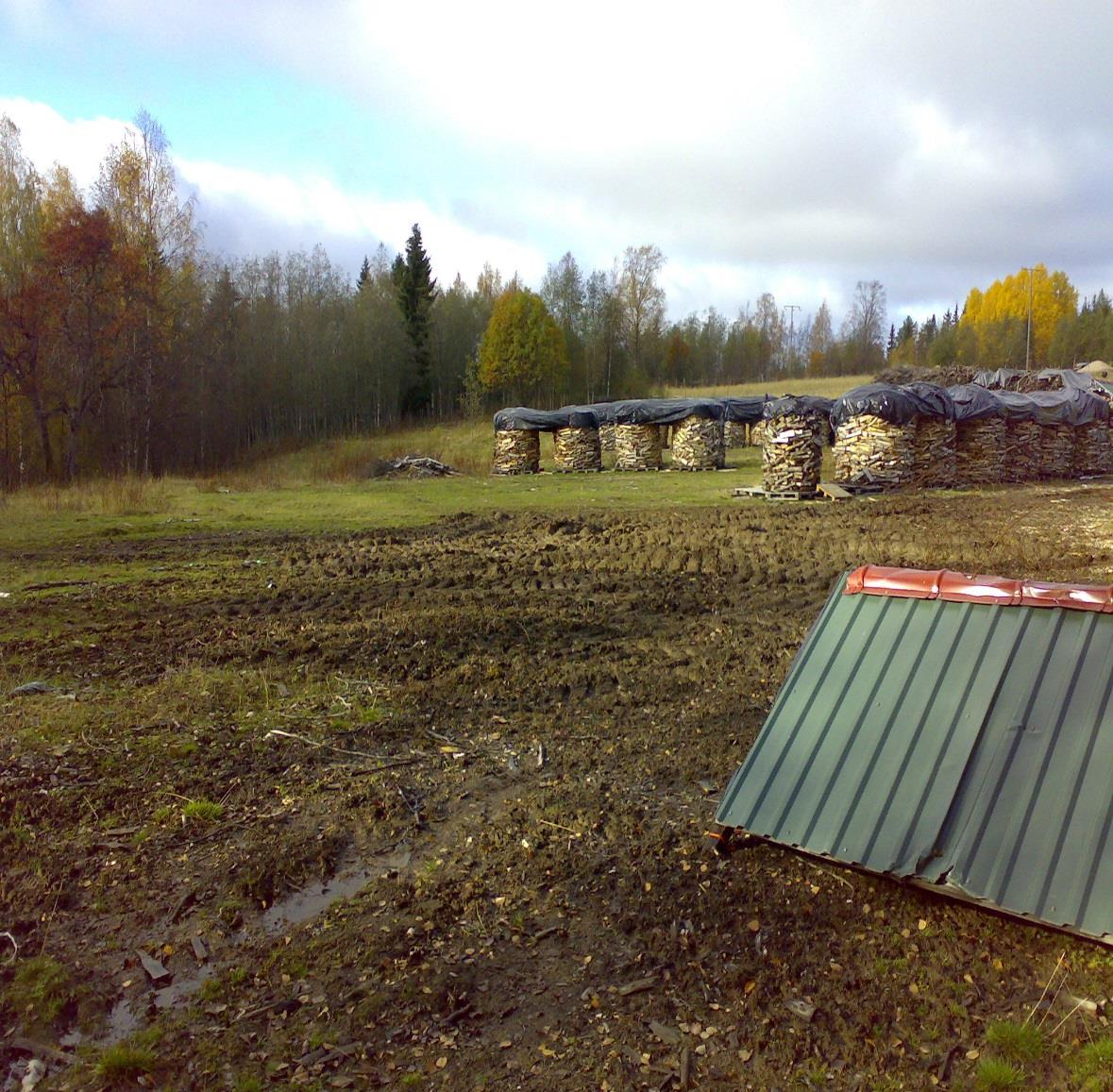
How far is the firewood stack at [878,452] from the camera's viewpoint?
19578 mm

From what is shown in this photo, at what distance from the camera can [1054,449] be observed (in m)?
23.3

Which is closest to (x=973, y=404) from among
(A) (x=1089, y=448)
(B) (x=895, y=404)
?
(B) (x=895, y=404)

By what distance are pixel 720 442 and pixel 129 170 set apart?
20.6 meters

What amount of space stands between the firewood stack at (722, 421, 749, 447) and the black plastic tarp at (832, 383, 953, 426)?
15894 mm

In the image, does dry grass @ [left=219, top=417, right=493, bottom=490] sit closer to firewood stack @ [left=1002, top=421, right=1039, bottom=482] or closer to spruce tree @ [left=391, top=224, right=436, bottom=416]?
spruce tree @ [left=391, top=224, right=436, bottom=416]

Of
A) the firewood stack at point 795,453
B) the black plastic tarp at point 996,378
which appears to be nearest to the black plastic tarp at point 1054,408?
the firewood stack at point 795,453

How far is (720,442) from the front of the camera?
1139 inches

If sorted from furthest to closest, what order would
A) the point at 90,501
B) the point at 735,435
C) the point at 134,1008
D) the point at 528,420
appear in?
the point at 735,435
the point at 528,420
the point at 90,501
the point at 134,1008

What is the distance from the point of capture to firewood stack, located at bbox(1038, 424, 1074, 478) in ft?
75.7

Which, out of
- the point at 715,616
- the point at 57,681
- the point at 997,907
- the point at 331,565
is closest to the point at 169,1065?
the point at 997,907

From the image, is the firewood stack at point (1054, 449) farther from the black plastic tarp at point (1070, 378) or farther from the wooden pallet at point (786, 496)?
the black plastic tarp at point (1070, 378)

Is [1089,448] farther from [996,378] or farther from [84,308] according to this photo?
[84,308]

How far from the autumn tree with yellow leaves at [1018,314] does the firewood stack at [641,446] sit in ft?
151

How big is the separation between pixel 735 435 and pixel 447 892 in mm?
34651
